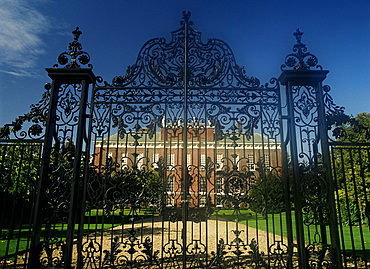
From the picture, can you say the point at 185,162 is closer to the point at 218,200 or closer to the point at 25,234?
the point at 218,200

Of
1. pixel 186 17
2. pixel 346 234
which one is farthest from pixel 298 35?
pixel 346 234

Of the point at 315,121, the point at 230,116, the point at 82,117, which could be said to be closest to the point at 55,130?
the point at 82,117

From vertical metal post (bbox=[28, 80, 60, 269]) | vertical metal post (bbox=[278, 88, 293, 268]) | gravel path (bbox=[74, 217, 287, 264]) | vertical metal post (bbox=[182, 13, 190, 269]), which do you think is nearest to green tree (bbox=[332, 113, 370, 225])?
vertical metal post (bbox=[278, 88, 293, 268])

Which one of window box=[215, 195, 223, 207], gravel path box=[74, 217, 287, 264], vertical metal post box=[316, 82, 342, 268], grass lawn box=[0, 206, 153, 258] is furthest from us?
window box=[215, 195, 223, 207]

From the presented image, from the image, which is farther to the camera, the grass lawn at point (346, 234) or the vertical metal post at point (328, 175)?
the grass lawn at point (346, 234)

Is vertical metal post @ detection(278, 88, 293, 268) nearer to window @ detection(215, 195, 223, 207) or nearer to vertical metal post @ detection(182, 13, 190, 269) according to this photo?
window @ detection(215, 195, 223, 207)

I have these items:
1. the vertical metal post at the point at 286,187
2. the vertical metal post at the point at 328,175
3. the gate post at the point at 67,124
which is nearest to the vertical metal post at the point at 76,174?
the gate post at the point at 67,124

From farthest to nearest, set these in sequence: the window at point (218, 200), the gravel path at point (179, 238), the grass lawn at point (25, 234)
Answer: the window at point (218, 200), the gravel path at point (179, 238), the grass lawn at point (25, 234)

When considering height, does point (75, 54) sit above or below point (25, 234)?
above

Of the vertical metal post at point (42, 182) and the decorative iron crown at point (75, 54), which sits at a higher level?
the decorative iron crown at point (75, 54)

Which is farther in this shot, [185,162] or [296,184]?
[185,162]

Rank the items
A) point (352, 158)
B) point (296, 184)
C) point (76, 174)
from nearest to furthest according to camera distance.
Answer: point (296, 184) < point (76, 174) < point (352, 158)

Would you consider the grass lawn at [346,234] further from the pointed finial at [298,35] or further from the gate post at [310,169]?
the pointed finial at [298,35]

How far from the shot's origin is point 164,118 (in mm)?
4918
